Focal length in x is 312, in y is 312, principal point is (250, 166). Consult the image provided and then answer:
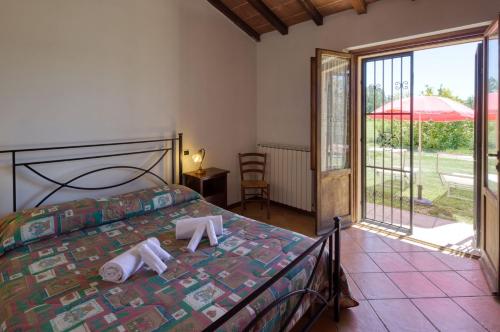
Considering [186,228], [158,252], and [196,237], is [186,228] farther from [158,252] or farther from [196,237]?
[158,252]

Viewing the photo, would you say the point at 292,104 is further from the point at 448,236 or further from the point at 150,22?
the point at 448,236

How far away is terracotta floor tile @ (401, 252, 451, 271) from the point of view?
2.80 meters

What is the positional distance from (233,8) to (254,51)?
29.2 inches

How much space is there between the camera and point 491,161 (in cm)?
258

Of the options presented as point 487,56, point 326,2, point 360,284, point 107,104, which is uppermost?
point 326,2

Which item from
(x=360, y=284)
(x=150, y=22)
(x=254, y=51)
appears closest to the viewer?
(x=360, y=284)

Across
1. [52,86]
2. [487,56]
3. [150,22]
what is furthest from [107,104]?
[487,56]

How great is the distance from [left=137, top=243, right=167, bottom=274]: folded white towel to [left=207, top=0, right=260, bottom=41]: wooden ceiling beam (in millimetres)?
3296

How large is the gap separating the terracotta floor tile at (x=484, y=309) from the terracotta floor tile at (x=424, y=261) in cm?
46

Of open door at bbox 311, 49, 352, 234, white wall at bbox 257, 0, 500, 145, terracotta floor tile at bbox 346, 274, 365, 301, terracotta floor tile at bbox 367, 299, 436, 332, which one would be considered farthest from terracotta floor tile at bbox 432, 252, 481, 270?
white wall at bbox 257, 0, 500, 145

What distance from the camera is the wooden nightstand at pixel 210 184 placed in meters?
3.57

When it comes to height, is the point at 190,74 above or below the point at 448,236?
above

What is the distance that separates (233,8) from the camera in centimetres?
399

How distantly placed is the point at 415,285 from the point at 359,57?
2562 mm
